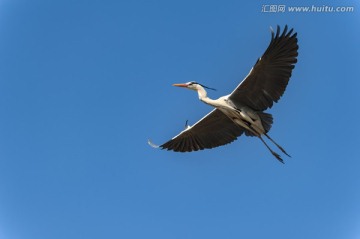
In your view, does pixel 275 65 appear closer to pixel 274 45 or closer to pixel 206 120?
pixel 274 45

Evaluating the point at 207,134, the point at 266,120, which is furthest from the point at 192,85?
the point at 266,120

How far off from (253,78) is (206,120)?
172 centimetres

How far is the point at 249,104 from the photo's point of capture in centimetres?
1523

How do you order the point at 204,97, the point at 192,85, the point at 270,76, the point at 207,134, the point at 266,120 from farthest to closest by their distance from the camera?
the point at 207,134, the point at 192,85, the point at 204,97, the point at 266,120, the point at 270,76

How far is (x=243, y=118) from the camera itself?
1512 centimetres

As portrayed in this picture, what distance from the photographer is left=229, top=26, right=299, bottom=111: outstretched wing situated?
14.1 m

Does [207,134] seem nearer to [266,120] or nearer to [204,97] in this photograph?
[204,97]

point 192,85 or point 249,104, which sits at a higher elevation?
point 192,85

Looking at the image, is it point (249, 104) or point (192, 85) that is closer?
point (249, 104)

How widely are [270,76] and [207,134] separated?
2.37 m

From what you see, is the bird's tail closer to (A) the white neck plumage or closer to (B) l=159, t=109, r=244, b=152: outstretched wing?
(B) l=159, t=109, r=244, b=152: outstretched wing

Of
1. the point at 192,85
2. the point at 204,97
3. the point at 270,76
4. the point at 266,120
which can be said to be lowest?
the point at 266,120

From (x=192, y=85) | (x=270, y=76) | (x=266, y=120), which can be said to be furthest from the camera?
(x=192, y=85)

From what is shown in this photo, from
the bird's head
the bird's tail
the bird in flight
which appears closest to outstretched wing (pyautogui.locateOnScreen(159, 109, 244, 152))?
the bird in flight
